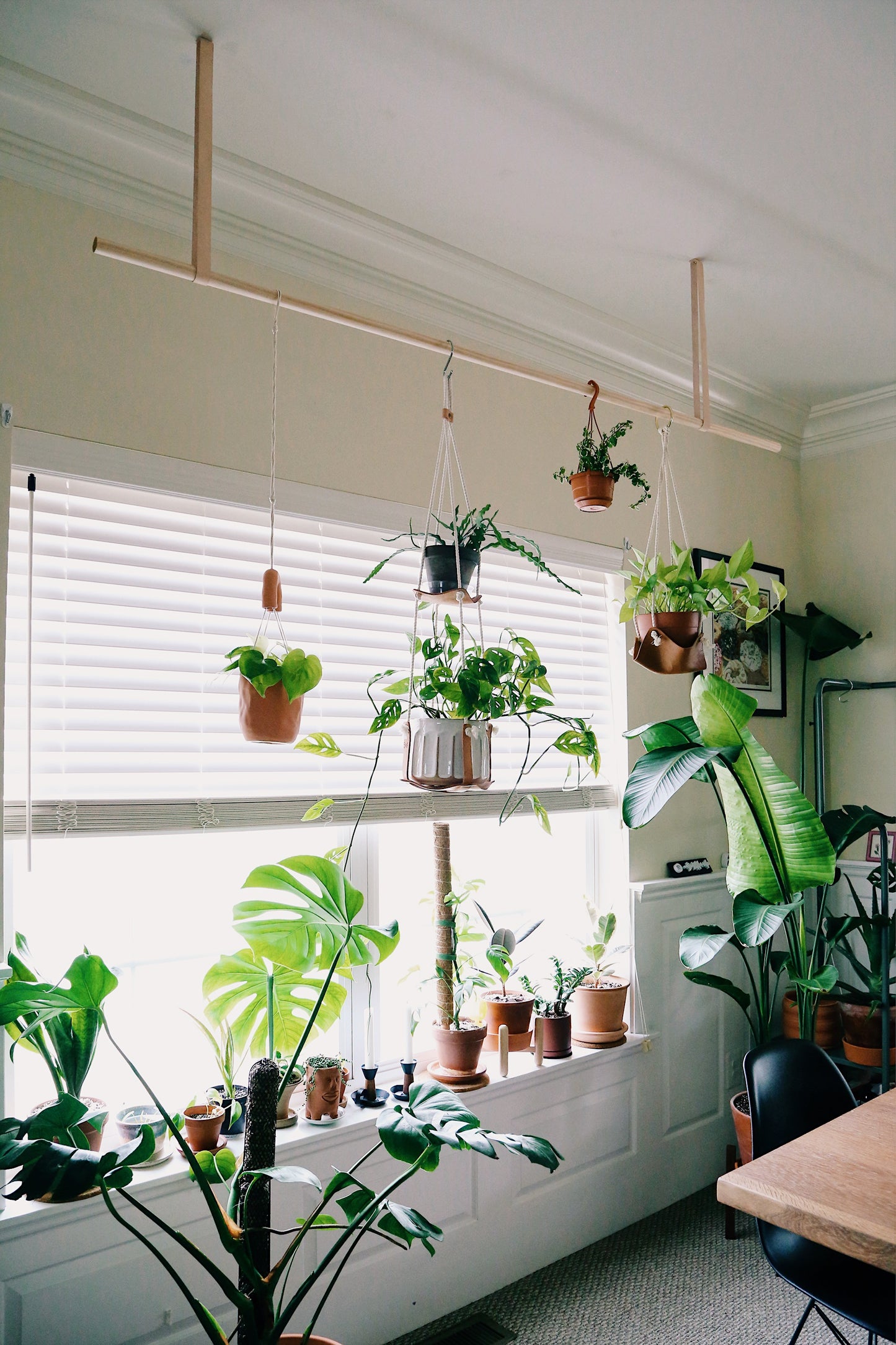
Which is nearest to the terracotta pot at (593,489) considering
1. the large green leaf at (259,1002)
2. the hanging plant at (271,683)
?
the hanging plant at (271,683)

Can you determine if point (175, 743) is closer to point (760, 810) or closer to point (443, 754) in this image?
point (443, 754)

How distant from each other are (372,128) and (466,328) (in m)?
0.81

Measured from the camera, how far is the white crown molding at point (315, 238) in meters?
2.01

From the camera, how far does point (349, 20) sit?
177cm

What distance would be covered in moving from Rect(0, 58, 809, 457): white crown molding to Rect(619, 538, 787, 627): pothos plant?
1062mm

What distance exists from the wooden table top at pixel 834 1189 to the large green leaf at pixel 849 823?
4.58 ft

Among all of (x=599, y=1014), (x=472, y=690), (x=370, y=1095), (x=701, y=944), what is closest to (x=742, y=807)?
(x=701, y=944)

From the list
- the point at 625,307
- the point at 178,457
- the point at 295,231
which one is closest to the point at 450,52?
the point at 295,231

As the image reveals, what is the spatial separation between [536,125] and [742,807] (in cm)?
185

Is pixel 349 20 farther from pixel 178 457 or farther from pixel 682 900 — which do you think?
pixel 682 900

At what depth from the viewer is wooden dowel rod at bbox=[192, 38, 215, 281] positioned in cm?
171

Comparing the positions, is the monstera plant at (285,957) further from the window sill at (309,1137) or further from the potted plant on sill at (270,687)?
the potted plant on sill at (270,687)

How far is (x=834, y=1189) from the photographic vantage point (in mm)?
1623

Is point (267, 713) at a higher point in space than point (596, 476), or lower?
lower
